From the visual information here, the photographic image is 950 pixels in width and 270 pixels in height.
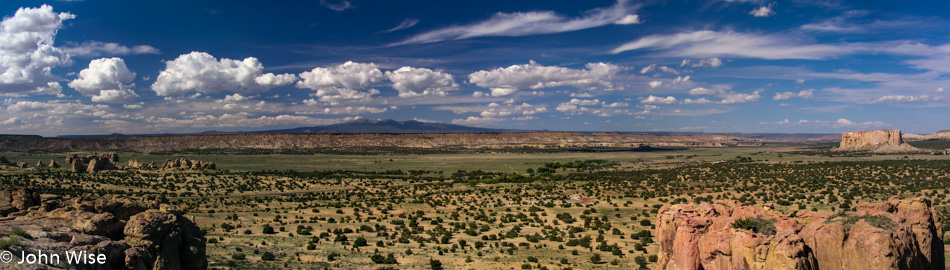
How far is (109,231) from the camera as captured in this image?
1231cm

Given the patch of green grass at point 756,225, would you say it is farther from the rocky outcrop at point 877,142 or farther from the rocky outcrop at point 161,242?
the rocky outcrop at point 877,142

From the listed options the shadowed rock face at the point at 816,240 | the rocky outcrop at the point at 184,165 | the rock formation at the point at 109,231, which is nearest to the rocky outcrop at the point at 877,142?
the shadowed rock face at the point at 816,240

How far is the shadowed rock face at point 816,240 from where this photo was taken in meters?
10.3

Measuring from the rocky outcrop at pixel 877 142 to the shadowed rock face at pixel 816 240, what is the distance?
130 metres

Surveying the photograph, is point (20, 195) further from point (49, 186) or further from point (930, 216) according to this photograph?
point (49, 186)

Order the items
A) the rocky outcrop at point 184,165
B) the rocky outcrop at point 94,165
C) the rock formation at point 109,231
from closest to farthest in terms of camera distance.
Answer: the rock formation at point 109,231
the rocky outcrop at point 94,165
the rocky outcrop at point 184,165

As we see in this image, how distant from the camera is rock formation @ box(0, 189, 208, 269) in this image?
1043 cm

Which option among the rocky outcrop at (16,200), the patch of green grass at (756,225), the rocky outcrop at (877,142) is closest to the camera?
the patch of green grass at (756,225)

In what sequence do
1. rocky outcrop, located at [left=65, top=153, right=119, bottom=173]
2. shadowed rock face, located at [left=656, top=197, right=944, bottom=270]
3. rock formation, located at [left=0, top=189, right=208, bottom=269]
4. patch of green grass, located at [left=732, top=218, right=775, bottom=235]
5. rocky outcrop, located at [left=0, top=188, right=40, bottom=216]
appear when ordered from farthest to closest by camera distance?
rocky outcrop, located at [left=65, top=153, right=119, bottom=173] < rocky outcrop, located at [left=0, top=188, right=40, bottom=216] < patch of green grass, located at [left=732, top=218, right=775, bottom=235] < rock formation, located at [left=0, top=189, right=208, bottom=269] < shadowed rock face, located at [left=656, top=197, right=944, bottom=270]

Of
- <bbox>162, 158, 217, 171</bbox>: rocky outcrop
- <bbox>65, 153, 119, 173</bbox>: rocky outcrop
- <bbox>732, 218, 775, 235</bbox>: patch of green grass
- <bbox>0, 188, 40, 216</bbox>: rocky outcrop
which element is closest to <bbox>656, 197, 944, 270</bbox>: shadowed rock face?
<bbox>732, 218, 775, 235</bbox>: patch of green grass

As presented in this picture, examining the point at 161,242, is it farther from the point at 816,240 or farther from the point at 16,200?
the point at 816,240

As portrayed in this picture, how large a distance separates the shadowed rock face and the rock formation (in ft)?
47.6

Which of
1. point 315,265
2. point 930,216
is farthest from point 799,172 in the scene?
point 315,265

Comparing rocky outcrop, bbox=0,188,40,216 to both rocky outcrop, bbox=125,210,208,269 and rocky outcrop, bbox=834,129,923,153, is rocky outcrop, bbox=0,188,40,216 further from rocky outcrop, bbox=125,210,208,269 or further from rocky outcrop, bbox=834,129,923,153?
rocky outcrop, bbox=834,129,923,153
